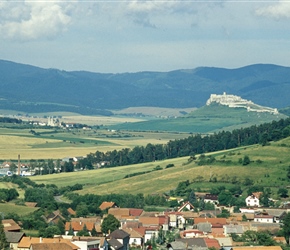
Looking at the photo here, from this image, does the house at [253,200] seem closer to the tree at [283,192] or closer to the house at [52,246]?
the tree at [283,192]

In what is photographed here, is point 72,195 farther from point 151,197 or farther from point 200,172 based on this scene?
point 200,172

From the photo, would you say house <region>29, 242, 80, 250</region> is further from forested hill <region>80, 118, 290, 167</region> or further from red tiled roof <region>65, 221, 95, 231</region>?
forested hill <region>80, 118, 290, 167</region>

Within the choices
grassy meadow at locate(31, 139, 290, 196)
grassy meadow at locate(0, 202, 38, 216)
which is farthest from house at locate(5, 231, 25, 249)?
grassy meadow at locate(31, 139, 290, 196)

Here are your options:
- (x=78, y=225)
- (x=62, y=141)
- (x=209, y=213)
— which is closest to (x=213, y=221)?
(x=209, y=213)

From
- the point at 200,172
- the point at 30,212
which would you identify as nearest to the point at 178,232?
the point at 30,212

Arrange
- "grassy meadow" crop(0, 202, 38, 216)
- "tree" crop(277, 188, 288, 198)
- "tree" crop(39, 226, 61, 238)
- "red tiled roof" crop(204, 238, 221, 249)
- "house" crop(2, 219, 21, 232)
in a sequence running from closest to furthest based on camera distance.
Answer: "red tiled roof" crop(204, 238, 221, 249) < "tree" crop(39, 226, 61, 238) < "house" crop(2, 219, 21, 232) < "grassy meadow" crop(0, 202, 38, 216) < "tree" crop(277, 188, 288, 198)

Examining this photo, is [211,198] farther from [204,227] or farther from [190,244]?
[190,244]

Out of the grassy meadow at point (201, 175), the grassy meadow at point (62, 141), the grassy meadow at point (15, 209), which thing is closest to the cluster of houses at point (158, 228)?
the grassy meadow at point (15, 209)
